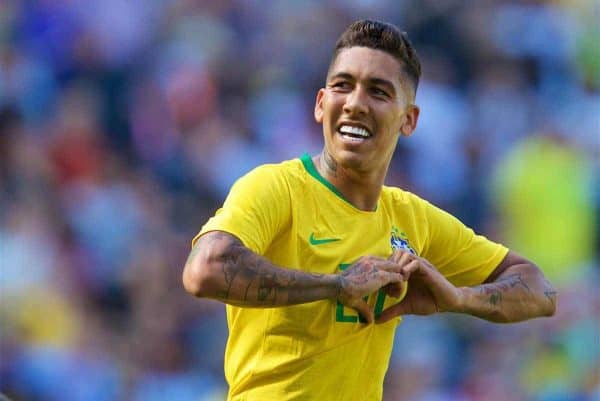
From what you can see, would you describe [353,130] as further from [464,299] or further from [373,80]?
[464,299]

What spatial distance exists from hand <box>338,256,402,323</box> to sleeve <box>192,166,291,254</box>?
0.29 metres

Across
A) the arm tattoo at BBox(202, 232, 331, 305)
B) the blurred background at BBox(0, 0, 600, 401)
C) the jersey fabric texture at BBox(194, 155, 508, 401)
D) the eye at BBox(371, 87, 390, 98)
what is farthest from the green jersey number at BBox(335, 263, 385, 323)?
the blurred background at BBox(0, 0, 600, 401)

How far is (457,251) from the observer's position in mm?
4988

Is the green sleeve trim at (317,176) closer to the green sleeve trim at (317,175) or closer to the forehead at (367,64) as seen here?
the green sleeve trim at (317,175)

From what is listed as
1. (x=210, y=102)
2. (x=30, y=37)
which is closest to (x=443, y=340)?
(x=210, y=102)

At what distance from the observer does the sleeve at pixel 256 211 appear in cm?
398

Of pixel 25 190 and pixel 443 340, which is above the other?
pixel 25 190

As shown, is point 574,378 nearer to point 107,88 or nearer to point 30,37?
point 107,88

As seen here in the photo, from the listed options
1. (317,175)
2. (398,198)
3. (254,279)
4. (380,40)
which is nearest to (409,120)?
(398,198)

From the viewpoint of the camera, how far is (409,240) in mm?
4719

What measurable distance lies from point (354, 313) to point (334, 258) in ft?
0.68

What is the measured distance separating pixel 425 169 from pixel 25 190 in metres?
3.06

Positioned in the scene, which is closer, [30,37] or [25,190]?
[25,190]

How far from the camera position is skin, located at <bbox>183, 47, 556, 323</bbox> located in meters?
3.90
